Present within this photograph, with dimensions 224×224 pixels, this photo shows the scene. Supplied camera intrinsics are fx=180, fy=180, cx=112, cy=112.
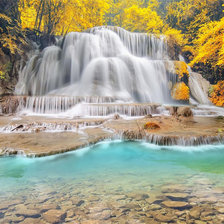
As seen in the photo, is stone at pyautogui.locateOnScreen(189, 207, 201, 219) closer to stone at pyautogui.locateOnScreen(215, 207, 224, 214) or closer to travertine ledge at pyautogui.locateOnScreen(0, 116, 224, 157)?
stone at pyautogui.locateOnScreen(215, 207, 224, 214)

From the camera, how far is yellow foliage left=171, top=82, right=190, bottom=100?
37.9ft

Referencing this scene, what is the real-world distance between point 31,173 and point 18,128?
291 cm

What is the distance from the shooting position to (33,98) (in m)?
8.52

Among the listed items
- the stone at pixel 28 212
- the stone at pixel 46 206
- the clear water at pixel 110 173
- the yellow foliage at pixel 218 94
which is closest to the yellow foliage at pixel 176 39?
the yellow foliage at pixel 218 94

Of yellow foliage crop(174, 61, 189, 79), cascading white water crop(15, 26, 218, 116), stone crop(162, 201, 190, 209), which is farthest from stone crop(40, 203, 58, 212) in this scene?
yellow foliage crop(174, 61, 189, 79)

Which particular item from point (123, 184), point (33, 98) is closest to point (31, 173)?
point (123, 184)

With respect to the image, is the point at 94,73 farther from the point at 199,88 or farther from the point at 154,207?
the point at 154,207

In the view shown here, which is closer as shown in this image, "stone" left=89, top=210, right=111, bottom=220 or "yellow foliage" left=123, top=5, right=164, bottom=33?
"stone" left=89, top=210, right=111, bottom=220

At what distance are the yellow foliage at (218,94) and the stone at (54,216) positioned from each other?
13.4 meters

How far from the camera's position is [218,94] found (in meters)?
13.0

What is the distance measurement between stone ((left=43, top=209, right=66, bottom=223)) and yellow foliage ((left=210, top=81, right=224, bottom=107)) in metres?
13.4

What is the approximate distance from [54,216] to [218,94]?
1420 centimetres

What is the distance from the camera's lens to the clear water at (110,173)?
2.13 m

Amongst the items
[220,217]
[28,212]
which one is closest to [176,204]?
[220,217]
